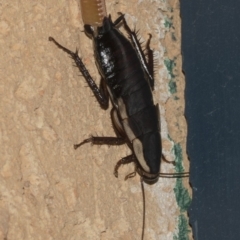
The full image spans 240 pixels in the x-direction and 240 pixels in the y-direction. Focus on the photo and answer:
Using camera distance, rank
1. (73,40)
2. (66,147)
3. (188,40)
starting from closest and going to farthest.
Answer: (66,147), (73,40), (188,40)

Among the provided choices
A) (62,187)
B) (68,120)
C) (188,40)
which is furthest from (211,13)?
(62,187)

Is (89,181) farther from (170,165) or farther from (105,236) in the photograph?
(170,165)

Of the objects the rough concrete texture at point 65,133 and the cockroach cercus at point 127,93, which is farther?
the cockroach cercus at point 127,93

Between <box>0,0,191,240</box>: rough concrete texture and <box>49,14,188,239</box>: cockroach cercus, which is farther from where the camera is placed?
<box>49,14,188,239</box>: cockroach cercus

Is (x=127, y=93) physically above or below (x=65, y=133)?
above
